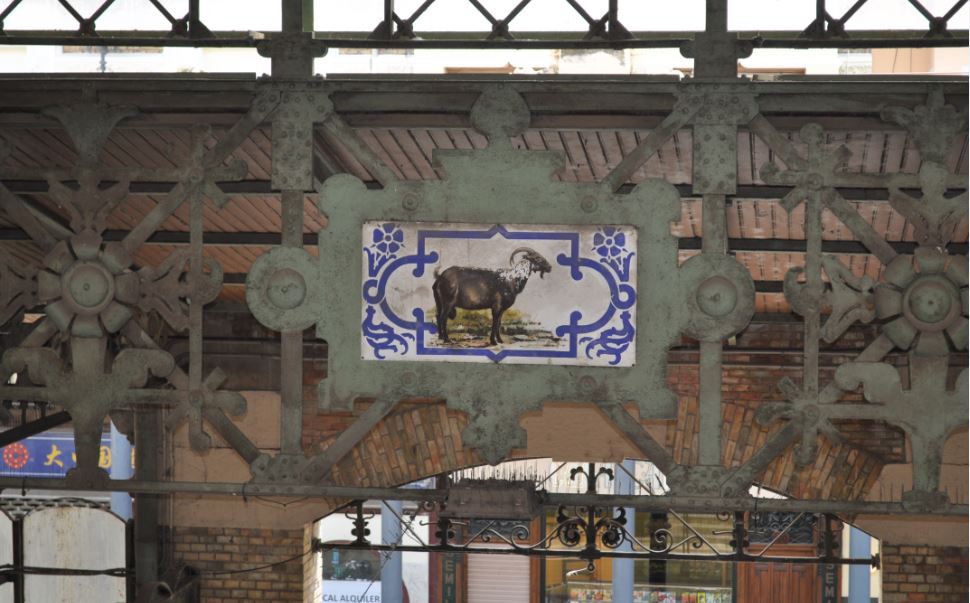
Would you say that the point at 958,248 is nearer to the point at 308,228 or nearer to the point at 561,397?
the point at 561,397

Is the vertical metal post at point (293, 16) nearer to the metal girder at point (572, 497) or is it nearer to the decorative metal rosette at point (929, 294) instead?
the metal girder at point (572, 497)

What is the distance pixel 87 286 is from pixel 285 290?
2.75ft

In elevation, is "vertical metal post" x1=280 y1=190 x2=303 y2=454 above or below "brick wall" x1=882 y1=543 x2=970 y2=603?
above

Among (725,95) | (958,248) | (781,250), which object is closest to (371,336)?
(725,95)

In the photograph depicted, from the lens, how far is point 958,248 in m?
6.42

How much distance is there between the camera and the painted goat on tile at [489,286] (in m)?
4.99

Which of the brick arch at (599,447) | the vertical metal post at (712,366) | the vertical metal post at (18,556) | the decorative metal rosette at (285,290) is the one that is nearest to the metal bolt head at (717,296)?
the vertical metal post at (712,366)

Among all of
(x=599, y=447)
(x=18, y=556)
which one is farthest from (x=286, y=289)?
(x=18, y=556)

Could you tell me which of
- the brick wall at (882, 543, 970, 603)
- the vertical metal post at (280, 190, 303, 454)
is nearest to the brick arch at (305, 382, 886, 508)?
the brick wall at (882, 543, 970, 603)

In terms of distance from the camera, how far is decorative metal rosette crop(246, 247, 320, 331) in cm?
507

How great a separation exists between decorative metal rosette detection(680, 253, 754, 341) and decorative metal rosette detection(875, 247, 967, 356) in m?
0.51

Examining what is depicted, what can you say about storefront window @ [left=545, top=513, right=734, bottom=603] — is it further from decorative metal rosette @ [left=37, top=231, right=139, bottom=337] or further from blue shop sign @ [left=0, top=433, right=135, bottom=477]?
decorative metal rosette @ [left=37, top=231, right=139, bottom=337]

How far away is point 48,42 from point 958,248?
4.50 meters

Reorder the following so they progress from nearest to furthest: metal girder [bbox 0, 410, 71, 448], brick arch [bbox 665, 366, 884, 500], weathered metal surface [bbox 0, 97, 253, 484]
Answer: weathered metal surface [bbox 0, 97, 253, 484]
metal girder [bbox 0, 410, 71, 448]
brick arch [bbox 665, 366, 884, 500]
